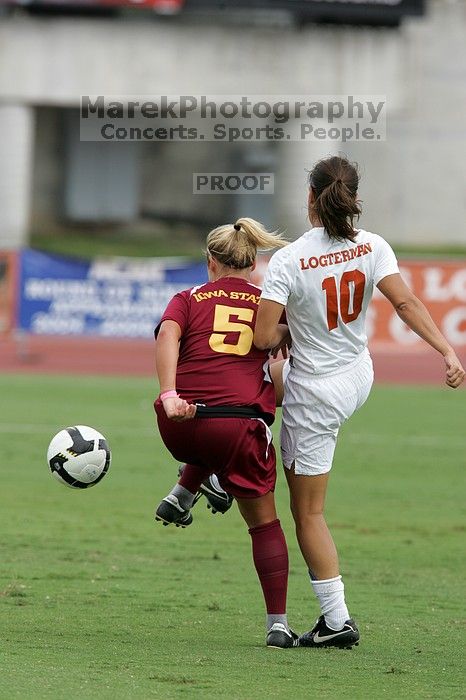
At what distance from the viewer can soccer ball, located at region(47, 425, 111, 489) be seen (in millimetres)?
6441

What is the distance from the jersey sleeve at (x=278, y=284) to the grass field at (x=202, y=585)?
1550 mm

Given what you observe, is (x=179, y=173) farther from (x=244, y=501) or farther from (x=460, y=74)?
(x=244, y=501)

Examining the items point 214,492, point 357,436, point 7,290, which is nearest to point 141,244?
point 7,290

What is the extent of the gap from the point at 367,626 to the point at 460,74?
37.1m

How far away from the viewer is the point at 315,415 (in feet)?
20.1

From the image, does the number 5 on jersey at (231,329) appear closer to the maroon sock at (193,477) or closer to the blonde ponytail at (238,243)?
the blonde ponytail at (238,243)

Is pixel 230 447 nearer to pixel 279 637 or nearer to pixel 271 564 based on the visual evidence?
pixel 271 564

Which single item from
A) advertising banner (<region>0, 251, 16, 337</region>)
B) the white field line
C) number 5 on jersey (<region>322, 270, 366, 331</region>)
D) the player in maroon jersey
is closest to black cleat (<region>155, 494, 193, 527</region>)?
the player in maroon jersey

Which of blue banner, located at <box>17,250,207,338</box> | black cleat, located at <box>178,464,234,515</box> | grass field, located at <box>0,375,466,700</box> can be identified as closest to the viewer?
grass field, located at <box>0,375,466,700</box>

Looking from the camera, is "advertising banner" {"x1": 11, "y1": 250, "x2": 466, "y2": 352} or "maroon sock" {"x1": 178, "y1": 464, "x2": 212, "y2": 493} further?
"advertising banner" {"x1": 11, "y1": 250, "x2": 466, "y2": 352}

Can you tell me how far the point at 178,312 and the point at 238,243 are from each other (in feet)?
1.37

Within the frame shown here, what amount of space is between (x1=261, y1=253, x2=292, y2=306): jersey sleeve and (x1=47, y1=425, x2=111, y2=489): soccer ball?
120 centimetres

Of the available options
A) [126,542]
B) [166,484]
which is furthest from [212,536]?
[166,484]

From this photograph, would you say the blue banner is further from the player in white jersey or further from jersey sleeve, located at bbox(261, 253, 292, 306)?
jersey sleeve, located at bbox(261, 253, 292, 306)
